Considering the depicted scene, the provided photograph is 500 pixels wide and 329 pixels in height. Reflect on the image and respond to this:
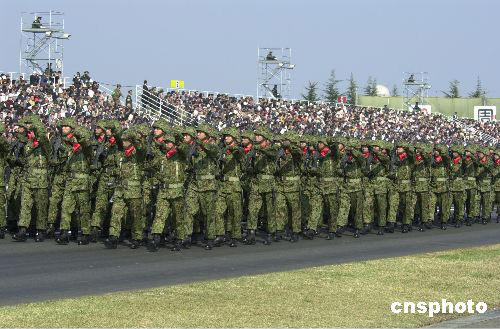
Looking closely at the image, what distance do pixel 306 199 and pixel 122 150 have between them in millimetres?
4687

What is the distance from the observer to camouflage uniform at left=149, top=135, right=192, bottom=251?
17.4 meters

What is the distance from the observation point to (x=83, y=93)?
30812 mm

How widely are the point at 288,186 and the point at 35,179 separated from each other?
14.6 feet

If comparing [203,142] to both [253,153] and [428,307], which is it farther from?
[428,307]

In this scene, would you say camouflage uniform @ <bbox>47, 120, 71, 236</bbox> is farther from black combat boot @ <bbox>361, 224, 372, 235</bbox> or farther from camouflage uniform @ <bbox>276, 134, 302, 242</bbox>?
black combat boot @ <bbox>361, 224, 372, 235</bbox>

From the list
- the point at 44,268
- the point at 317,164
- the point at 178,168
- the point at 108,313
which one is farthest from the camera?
the point at 317,164

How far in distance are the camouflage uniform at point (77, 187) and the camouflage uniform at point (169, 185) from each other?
3.98ft

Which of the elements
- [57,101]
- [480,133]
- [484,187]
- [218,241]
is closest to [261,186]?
[218,241]

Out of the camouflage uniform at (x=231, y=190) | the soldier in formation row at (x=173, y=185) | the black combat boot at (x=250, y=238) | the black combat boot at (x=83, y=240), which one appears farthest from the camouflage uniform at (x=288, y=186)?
the black combat boot at (x=83, y=240)

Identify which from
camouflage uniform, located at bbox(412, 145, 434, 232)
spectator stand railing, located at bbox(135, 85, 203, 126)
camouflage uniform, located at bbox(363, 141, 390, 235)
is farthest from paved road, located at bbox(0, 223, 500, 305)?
spectator stand railing, located at bbox(135, 85, 203, 126)

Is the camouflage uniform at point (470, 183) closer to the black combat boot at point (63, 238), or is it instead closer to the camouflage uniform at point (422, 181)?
the camouflage uniform at point (422, 181)

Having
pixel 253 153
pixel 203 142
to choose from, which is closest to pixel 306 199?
pixel 253 153

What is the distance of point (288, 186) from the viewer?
64.8 feet

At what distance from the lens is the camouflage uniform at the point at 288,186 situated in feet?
64.6
